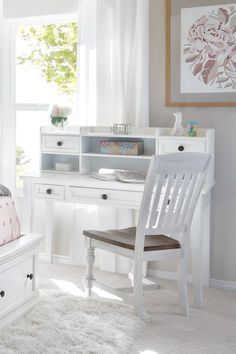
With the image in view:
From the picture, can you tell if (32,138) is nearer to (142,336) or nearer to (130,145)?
(130,145)

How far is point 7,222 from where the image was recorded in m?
3.04

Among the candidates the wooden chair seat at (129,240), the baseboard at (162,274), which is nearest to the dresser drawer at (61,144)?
the wooden chair seat at (129,240)

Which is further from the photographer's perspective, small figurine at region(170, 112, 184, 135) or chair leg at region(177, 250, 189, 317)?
small figurine at region(170, 112, 184, 135)

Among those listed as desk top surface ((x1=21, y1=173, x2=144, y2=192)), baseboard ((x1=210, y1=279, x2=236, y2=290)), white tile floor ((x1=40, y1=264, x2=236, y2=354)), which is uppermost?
desk top surface ((x1=21, y1=173, x2=144, y2=192))

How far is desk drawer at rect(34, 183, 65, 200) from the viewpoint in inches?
142

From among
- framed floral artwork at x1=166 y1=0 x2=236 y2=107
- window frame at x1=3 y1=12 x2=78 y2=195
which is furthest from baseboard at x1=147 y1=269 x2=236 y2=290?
window frame at x1=3 y1=12 x2=78 y2=195

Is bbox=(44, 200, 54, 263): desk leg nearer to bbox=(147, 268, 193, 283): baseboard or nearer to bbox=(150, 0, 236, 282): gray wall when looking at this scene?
bbox=(147, 268, 193, 283): baseboard

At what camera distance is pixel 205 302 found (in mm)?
3418

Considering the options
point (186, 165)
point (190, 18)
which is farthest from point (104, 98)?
point (186, 165)

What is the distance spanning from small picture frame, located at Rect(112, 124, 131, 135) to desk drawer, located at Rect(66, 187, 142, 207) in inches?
19.2

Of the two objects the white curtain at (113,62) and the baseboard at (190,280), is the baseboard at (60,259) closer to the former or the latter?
the baseboard at (190,280)

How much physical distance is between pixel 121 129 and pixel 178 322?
1.39 m

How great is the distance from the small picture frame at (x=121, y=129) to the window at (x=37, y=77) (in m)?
0.49

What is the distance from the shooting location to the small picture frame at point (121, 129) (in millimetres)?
3740
